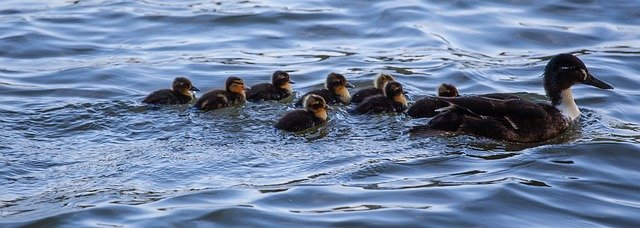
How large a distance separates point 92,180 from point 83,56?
4.71m

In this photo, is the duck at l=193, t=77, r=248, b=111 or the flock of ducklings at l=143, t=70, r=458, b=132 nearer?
the flock of ducklings at l=143, t=70, r=458, b=132

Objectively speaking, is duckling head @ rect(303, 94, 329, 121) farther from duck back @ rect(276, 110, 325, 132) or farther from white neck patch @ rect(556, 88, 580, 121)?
white neck patch @ rect(556, 88, 580, 121)

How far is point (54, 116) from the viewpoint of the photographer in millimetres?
9891

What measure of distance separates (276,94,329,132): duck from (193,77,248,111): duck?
2.19 ft

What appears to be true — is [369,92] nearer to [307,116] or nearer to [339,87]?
[339,87]

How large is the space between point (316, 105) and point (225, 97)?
2.87 ft

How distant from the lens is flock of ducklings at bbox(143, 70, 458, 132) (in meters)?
9.55

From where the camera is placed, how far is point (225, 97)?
1010cm

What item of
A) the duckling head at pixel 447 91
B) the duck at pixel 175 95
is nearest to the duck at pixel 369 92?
the duckling head at pixel 447 91

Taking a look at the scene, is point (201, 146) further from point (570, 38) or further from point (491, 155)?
point (570, 38)

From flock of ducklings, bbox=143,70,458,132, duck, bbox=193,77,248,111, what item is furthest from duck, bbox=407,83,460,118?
duck, bbox=193,77,248,111

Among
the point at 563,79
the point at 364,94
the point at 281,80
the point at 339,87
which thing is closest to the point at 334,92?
the point at 339,87

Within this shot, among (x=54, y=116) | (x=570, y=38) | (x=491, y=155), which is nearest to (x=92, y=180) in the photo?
(x=54, y=116)

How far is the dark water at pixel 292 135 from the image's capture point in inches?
305
